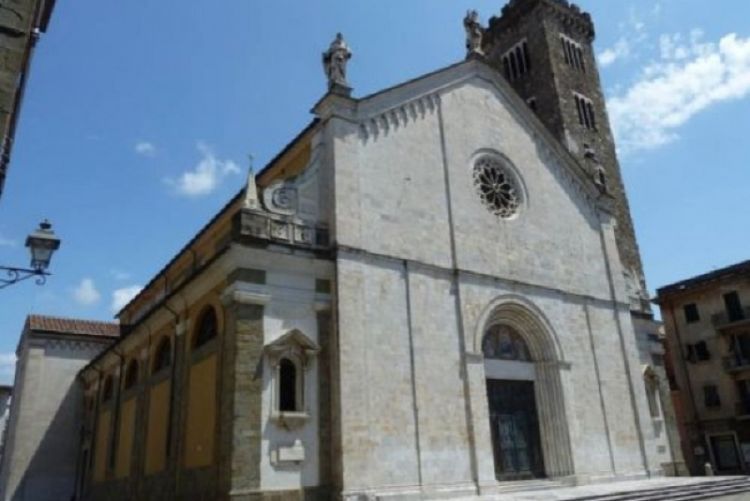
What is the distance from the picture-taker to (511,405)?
17.7m

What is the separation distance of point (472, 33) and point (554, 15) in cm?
1962

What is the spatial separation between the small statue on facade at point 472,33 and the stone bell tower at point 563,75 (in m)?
14.1

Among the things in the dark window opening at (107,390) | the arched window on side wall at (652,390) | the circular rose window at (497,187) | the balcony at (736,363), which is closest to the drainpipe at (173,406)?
the dark window opening at (107,390)

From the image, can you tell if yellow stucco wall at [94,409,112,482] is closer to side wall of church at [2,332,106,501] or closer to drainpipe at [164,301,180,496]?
side wall of church at [2,332,106,501]

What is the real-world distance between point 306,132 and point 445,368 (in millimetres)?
7520

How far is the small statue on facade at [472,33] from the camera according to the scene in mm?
21362

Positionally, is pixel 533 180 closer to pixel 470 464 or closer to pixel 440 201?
pixel 440 201

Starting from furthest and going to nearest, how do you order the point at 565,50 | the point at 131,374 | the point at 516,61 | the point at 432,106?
the point at 516,61 → the point at 565,50 → the point at 131,374 → the point at 432,106

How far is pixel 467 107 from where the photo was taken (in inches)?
785

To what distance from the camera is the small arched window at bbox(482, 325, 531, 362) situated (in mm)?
17703

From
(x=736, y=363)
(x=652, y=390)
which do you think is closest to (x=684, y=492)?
(x=652, y=390)

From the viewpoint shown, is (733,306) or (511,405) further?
(733,306)

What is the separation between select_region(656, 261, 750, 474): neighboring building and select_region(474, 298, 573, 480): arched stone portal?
1820 cm

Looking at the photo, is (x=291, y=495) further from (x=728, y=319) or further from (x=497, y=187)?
(x=728, y=319)
